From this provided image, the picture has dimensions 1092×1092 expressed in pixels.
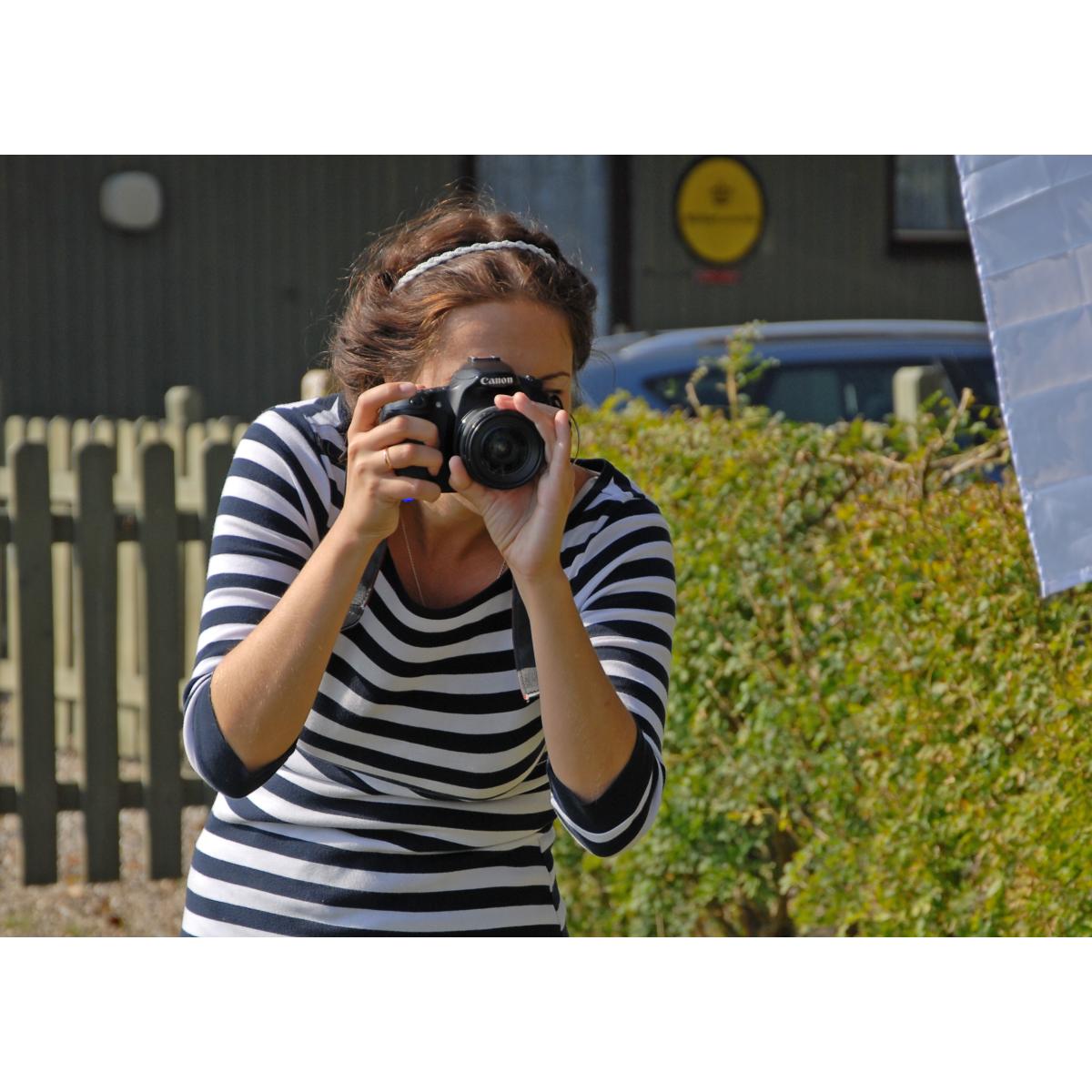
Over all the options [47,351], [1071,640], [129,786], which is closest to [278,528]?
[1071,640]

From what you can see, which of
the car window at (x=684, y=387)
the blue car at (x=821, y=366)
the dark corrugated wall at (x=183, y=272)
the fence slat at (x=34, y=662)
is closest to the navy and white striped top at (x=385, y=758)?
the fence slat at (x=34, y=662)

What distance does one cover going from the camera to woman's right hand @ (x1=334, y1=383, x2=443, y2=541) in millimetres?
1778

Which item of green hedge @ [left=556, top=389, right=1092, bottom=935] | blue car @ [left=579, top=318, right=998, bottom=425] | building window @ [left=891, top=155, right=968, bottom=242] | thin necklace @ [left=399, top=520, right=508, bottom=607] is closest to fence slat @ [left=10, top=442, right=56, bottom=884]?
green hedge @ [left=556, top=389, right=1092, bottom=935]

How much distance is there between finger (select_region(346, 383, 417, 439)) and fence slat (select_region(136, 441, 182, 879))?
3.11m

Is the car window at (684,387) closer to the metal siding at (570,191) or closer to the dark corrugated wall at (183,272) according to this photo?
the dark corrugated wall at (183,272)

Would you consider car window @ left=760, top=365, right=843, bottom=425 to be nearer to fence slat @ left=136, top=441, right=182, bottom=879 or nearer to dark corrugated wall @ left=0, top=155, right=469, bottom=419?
fence slat @ left=136, top=441, right=182, bottom=879

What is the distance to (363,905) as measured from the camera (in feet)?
6.04

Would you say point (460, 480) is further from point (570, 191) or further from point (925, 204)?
point (925, 204)

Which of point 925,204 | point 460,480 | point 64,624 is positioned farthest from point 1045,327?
point 925,204

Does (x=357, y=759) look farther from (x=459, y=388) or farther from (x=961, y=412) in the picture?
(x=961, y=412)

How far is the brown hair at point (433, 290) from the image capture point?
1.91m

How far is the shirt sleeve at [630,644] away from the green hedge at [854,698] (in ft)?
4.22

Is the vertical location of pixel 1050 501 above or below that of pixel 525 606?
above

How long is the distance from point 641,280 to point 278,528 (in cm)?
874
